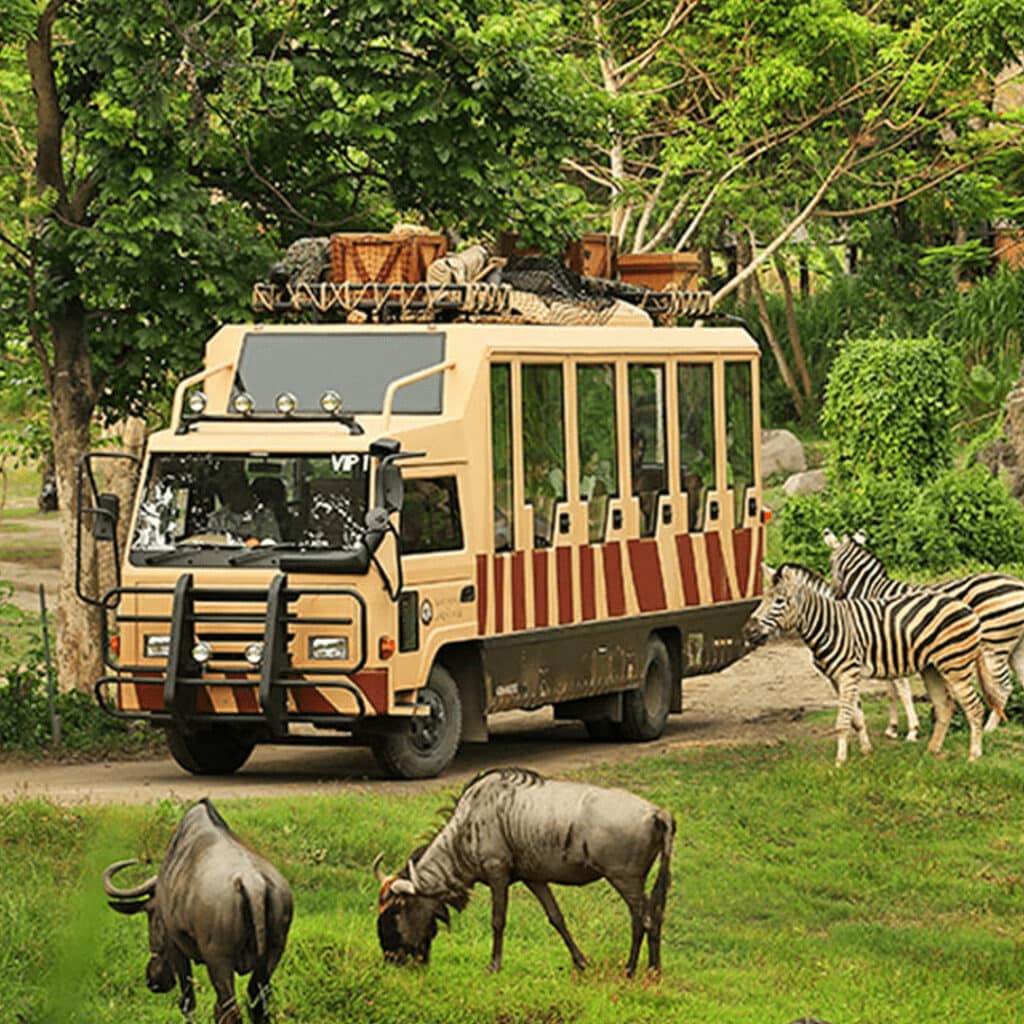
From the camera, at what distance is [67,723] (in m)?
18.0

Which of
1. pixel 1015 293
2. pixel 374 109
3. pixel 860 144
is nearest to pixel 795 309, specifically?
pixel 1015 293

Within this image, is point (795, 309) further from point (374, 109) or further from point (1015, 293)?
point (374, 109)

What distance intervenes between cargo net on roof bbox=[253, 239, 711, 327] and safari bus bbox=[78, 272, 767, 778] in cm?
4

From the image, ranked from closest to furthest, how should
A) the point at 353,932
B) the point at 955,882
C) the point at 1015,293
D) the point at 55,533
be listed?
the point at 353,932, the point at 955,882, the point at 1015,293, the point at 55,533

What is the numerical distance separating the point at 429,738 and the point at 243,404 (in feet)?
8.56

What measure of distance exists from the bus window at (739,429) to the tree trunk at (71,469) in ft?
17.4

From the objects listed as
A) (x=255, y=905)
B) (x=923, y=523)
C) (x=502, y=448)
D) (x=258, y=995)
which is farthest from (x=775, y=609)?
(x=923, y=523)

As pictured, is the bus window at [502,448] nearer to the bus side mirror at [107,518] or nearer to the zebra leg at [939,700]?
the bus side mirror at [107,518]

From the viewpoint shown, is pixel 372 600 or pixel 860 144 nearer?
pixel 372 600

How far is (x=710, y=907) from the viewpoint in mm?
12523

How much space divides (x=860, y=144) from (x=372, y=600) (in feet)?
59.1

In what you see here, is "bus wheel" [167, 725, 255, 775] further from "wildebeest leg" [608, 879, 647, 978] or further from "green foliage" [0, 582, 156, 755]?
"wildebeest leg" [608, 879, 647, 978]

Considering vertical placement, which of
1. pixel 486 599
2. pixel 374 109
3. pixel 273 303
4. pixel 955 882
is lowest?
pixel 955 882

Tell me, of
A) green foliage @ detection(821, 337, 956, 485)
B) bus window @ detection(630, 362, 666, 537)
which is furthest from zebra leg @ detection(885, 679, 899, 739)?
green foliage @ detection(821, 337, 956, 485)
